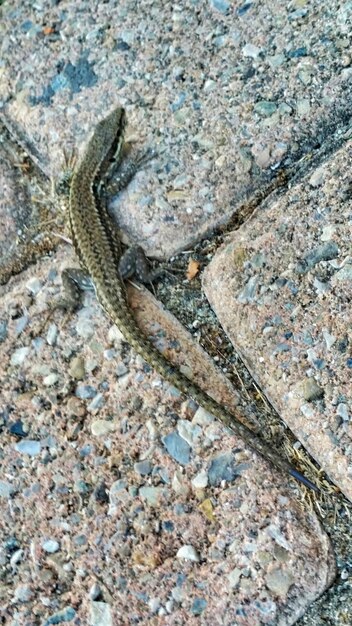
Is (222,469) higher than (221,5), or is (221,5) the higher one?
(221,5)

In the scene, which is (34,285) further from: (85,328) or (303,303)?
(303,303)

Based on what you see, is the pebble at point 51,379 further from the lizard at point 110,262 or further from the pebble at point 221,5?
the pebble at point 221,5

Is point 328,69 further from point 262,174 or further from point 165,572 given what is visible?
→ point 165,572

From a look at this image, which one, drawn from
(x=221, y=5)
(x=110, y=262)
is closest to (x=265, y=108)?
(x=221, y=5)

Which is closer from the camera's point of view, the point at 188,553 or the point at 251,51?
the point at 188,553

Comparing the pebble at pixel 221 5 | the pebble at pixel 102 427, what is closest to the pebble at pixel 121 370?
the pebble at pixel 102 427

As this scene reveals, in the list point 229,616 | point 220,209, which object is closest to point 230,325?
point 220,209

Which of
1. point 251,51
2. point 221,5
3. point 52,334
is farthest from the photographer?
point 221,5
